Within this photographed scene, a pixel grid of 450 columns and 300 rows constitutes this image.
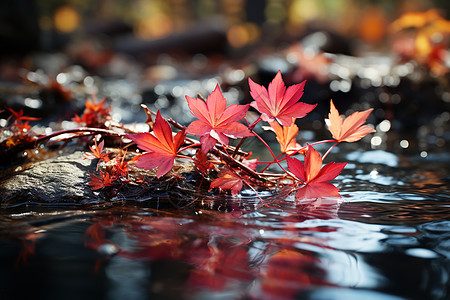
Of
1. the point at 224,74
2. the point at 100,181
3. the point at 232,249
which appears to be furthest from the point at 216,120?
the point at 224,74

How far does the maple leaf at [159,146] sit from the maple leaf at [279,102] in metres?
0.32

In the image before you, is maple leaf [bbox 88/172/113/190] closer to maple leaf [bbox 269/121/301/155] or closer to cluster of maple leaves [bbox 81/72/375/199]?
cluster of maple leaves [bbox 81/72/375/199]

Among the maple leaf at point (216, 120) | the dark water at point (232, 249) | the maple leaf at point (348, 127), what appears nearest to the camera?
the dark water at point (232, 249)

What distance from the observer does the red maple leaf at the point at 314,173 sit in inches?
59.9

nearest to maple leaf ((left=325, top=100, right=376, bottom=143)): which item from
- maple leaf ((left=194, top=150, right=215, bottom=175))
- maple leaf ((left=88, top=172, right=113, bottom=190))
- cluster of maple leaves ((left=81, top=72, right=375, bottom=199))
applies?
cluster of maple leaves ((left=81, top=72, right=375, bottom=199))

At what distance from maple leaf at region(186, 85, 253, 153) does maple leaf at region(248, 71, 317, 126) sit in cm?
9

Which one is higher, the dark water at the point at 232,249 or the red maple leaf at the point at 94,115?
the red maple leaf at the point at 94,115

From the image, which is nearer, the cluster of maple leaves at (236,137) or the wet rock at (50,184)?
the cluster of maple leaves at (236,137)

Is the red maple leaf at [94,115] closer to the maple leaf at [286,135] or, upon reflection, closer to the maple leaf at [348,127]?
the maple leaf at [286,135]

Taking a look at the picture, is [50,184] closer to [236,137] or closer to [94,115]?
[94,115]

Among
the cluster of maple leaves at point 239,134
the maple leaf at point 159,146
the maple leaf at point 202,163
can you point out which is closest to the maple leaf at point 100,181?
the cluster of maple leaves at point 239,134

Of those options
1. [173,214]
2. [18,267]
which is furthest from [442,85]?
[18,267]

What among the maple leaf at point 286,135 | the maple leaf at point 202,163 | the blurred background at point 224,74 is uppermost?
the blurred background at point 224,74

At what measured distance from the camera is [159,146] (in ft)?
4.96
